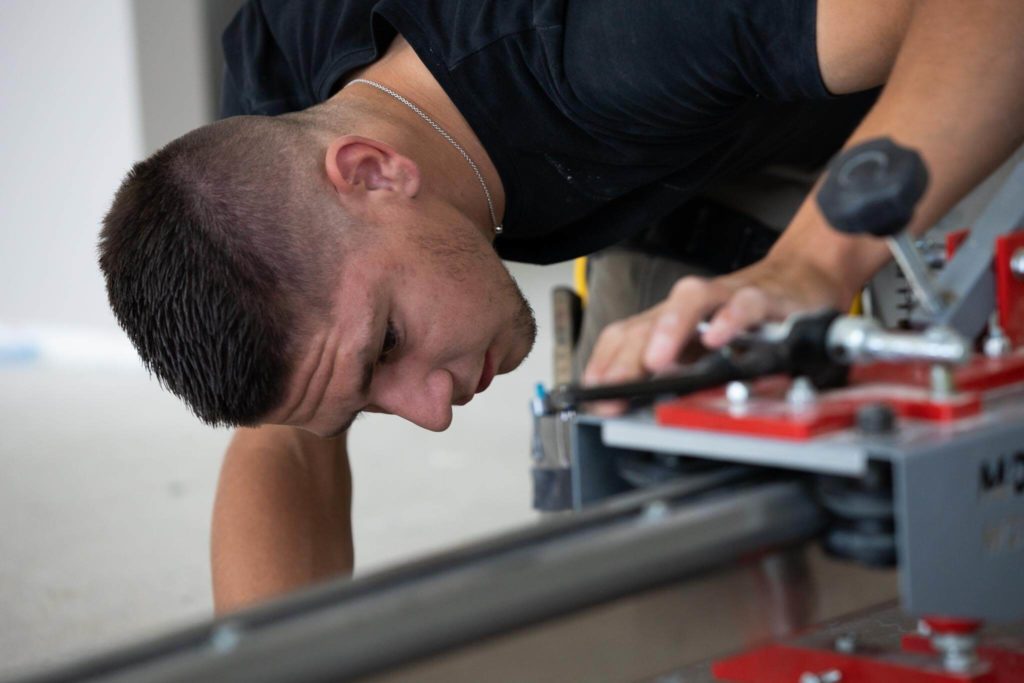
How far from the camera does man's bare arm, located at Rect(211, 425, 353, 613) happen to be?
4.13 feet

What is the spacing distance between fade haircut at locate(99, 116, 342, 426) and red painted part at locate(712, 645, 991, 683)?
17.0 inches

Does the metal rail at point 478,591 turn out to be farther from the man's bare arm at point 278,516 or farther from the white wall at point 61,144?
the white wall at point 61,144

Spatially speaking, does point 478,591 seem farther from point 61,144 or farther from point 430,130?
point 61,144

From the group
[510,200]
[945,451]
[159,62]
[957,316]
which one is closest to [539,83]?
[510,200]

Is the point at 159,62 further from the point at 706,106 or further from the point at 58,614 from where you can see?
the point at 706,106

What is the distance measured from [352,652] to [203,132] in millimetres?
758

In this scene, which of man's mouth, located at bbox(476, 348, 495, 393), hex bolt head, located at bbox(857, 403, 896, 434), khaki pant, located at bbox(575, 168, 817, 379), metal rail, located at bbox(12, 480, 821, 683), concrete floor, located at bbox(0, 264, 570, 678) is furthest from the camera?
concrete floor, located at bbox(0, 264, 570, 678)

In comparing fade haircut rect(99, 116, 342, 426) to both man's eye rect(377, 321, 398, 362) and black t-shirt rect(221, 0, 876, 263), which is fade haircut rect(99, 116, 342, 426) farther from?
black t-shirt rect(221, 0, 876, 263)

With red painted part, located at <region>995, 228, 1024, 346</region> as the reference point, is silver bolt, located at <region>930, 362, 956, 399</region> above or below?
below

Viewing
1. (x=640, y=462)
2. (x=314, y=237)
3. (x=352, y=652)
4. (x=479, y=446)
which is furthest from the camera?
(x=479, y=446)

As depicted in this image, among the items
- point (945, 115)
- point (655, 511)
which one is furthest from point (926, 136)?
point (655, 511)

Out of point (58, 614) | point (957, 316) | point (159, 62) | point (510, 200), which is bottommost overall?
point (58, 614)

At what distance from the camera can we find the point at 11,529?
2.44 metres

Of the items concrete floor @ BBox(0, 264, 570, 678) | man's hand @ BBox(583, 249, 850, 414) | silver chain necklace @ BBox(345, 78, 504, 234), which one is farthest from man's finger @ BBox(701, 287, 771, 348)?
concrete floor @ BBox(0, 264, 570, 678)
